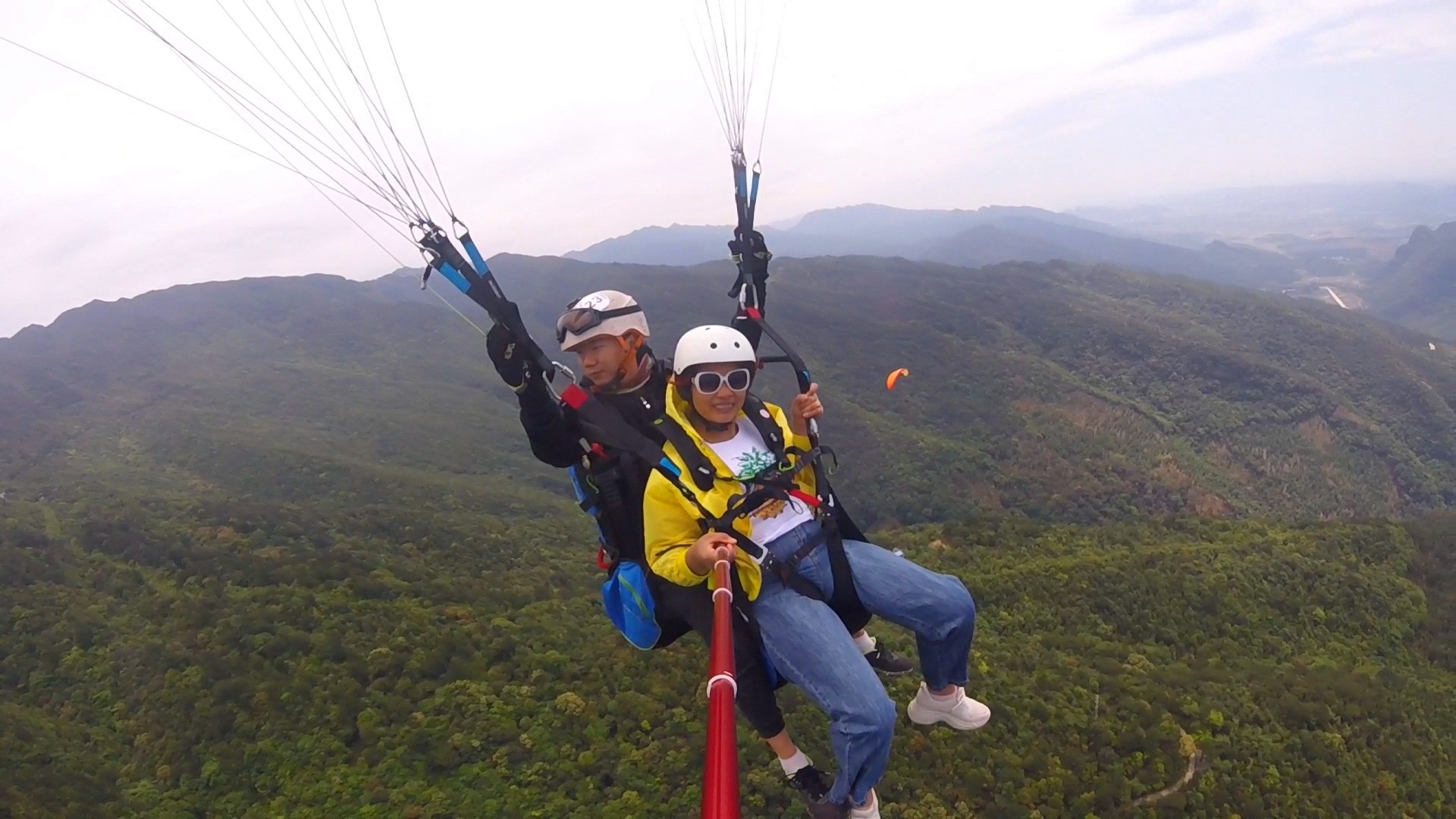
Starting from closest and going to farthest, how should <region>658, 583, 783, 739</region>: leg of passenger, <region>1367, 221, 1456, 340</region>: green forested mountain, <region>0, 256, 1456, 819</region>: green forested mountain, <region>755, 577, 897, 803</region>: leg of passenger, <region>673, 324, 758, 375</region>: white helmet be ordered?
<region>755, 577, 897, 803</region>: leg of passenger
<region>658, 583, 783, 739</region>: leg of passenger
<region>673, 324, 758, 375</region>: white helmet
<region>0, 256, 1456, 819</region>: green forested mountain
<region>1367, 221, 1456, 340</region>: green forested mountain

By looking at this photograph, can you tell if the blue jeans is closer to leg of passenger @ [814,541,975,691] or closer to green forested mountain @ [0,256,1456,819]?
leg of passenger @ [814,541,975,691]

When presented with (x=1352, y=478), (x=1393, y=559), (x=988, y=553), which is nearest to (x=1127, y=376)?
(x=1352, y=478)

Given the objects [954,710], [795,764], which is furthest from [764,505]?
[954,710]

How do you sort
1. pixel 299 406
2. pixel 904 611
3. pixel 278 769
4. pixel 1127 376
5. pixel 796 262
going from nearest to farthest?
pixel 904 611
pixel 278 769
pixel 299 406
pixel 1127 376
pixel 796 262

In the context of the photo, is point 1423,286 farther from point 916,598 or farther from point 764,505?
point 764,505

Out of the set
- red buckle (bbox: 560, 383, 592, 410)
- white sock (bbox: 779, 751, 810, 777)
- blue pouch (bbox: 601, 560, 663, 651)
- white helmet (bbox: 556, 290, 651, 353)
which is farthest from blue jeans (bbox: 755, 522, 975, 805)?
white helmet (bbox: 556, 290, 651, 353)

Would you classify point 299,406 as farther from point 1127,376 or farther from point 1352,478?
point 1352,478

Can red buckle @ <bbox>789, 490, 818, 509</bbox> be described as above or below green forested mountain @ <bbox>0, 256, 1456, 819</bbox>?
above

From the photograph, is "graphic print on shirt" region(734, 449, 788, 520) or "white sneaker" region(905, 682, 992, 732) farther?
"white sneaker" region(905, 682, 992, 732)
